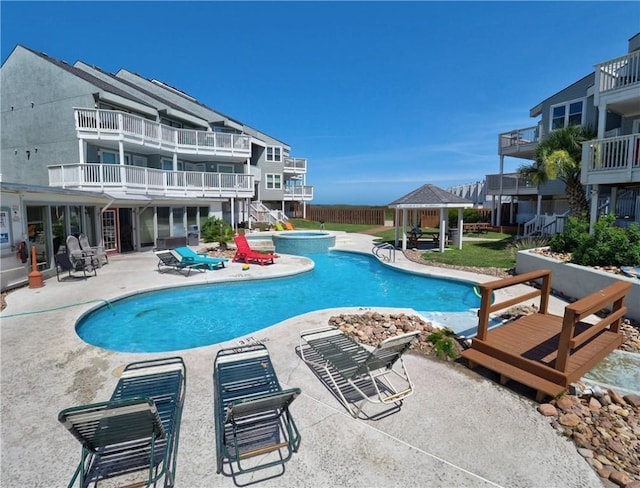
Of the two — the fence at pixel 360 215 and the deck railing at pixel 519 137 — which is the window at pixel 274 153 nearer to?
the fence at pixel 360 215

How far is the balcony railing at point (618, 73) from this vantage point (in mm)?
11594

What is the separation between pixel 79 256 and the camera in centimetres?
1131

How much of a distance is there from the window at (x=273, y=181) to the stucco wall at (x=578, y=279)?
26938 millimetres

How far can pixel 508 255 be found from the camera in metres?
15.0

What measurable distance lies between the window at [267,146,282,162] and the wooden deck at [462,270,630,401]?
1228 inches

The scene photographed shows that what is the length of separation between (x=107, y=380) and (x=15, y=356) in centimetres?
211

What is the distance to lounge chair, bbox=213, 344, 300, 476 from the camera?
313 centimetres

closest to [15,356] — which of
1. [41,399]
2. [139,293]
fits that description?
[41,399]

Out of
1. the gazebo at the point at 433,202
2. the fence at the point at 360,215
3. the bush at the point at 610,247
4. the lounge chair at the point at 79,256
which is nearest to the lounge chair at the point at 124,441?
the lounge chair at the point at 79,256

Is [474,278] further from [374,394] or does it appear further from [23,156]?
[23,156]

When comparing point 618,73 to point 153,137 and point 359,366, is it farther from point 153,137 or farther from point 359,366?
point 153,137

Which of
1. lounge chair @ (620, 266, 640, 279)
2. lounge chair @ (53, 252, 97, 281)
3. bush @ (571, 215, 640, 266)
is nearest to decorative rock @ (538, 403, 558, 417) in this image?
lounge chair @ (620, 266, 640, 279)

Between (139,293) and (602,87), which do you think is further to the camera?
(602,87)

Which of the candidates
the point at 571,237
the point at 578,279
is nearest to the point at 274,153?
the point at 571,237
